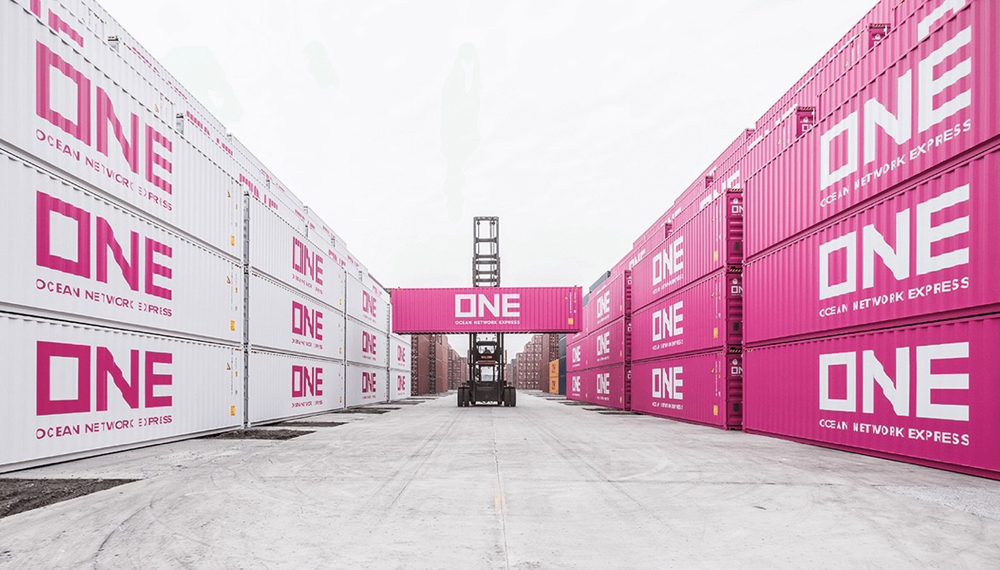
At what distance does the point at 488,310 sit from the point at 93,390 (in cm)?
2109

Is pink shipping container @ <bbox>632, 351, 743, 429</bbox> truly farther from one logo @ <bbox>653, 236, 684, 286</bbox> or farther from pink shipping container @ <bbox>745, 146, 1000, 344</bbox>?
pink shipping container @ <bbox>745, 146, 1000, 344</bbox>

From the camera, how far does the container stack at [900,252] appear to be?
7594mm

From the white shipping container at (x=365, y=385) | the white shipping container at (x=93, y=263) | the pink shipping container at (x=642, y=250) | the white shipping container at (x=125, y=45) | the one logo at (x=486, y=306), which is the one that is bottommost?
the white shipping container at (x=365, y=385)

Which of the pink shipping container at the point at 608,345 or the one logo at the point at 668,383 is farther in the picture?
the pink shipping container at the point at 608,345

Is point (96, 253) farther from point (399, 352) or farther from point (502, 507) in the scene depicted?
point (399, 352)

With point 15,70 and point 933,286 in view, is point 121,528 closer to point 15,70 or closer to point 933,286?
point 15,70

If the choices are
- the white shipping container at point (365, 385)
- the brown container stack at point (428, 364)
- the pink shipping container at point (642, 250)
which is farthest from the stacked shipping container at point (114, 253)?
the brown container stack at point (428, 364)

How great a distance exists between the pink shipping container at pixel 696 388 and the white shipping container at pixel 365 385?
12.5 m

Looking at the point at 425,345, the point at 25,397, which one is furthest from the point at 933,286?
the point at 425,345

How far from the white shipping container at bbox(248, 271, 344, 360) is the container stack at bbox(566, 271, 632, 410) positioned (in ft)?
38.0

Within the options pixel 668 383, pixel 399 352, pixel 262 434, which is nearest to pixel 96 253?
pixel 262 434

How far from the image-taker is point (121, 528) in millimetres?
4988

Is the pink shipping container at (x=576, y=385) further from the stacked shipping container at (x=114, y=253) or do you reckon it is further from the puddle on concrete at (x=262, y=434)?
the stacked shipping container at (x=114, y=253)

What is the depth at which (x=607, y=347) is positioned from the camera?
28.7 m
